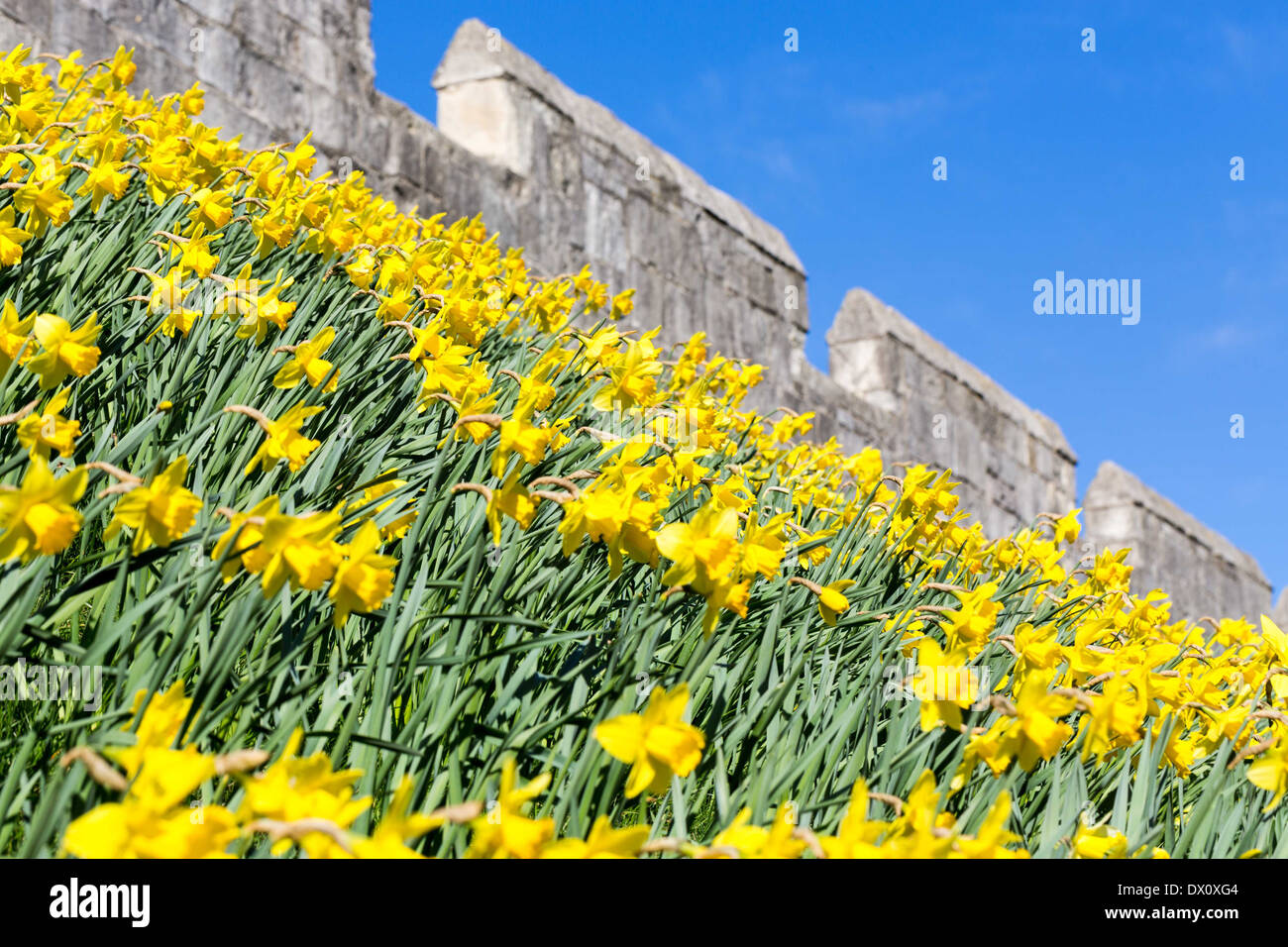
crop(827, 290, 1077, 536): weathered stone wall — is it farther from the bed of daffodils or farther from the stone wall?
the bed of daffodils

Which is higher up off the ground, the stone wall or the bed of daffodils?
the stone wall

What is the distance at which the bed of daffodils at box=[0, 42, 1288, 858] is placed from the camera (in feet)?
3.18

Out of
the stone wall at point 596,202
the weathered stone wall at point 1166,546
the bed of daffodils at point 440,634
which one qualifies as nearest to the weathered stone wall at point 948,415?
the stone wall at point 596,202

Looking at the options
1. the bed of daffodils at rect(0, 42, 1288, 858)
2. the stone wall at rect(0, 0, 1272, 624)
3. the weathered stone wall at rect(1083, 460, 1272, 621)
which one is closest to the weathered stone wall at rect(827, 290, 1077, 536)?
the stone wall at rect(0, 0, 1272, 624)

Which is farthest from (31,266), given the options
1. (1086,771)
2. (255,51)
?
(255,51)

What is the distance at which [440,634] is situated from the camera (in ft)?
4.96

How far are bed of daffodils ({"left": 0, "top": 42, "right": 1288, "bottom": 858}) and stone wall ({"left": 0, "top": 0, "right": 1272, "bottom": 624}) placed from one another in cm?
205

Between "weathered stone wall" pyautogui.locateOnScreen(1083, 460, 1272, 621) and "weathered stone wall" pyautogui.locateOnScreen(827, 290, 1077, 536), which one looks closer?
"weathered stone wall" pyautogui.locateOnScreen(827, 290, 1077, 536)

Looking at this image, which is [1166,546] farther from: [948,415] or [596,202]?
[596,202]

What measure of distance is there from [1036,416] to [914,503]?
8.09m

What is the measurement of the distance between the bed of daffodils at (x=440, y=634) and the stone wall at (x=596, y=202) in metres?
Result: 2.05

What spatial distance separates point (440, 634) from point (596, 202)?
4.89 meters
